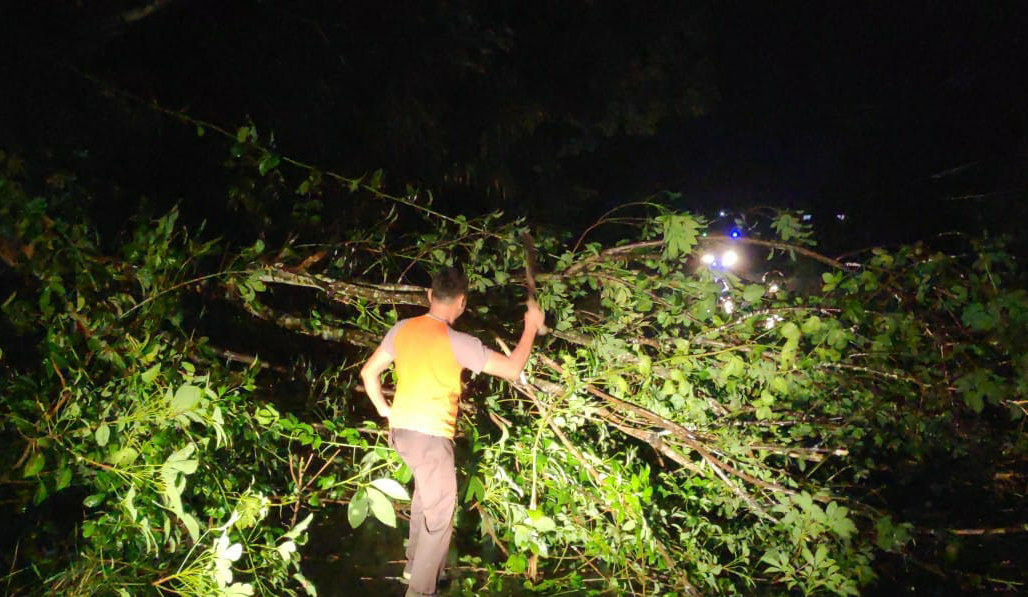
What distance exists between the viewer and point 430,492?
312cm

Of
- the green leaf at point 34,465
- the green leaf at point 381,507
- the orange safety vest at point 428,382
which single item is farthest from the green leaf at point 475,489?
the green leaf at point 34,465

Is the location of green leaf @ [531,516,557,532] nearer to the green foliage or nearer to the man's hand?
the green foliage

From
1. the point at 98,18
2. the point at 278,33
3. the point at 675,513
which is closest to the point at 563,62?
the point at 278,33

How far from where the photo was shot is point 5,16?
3.62m

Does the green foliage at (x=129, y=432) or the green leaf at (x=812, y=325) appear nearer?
the green foliage at (x=129, y=432)

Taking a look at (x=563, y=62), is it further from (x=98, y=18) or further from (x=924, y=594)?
(x=924, y=594)

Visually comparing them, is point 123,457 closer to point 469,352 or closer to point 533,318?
point 469,352

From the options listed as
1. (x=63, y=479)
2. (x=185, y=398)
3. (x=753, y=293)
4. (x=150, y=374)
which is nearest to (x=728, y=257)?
(x=753, y=293)

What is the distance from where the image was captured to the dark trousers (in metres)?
3.11

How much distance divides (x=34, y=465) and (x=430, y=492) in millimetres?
1425

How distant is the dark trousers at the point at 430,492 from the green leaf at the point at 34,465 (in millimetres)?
1267

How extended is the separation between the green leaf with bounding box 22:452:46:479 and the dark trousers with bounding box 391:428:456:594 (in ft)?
4.16

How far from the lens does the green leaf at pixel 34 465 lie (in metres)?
2.56

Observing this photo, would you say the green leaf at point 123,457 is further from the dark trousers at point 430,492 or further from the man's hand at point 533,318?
the man's hand at point 533,318
